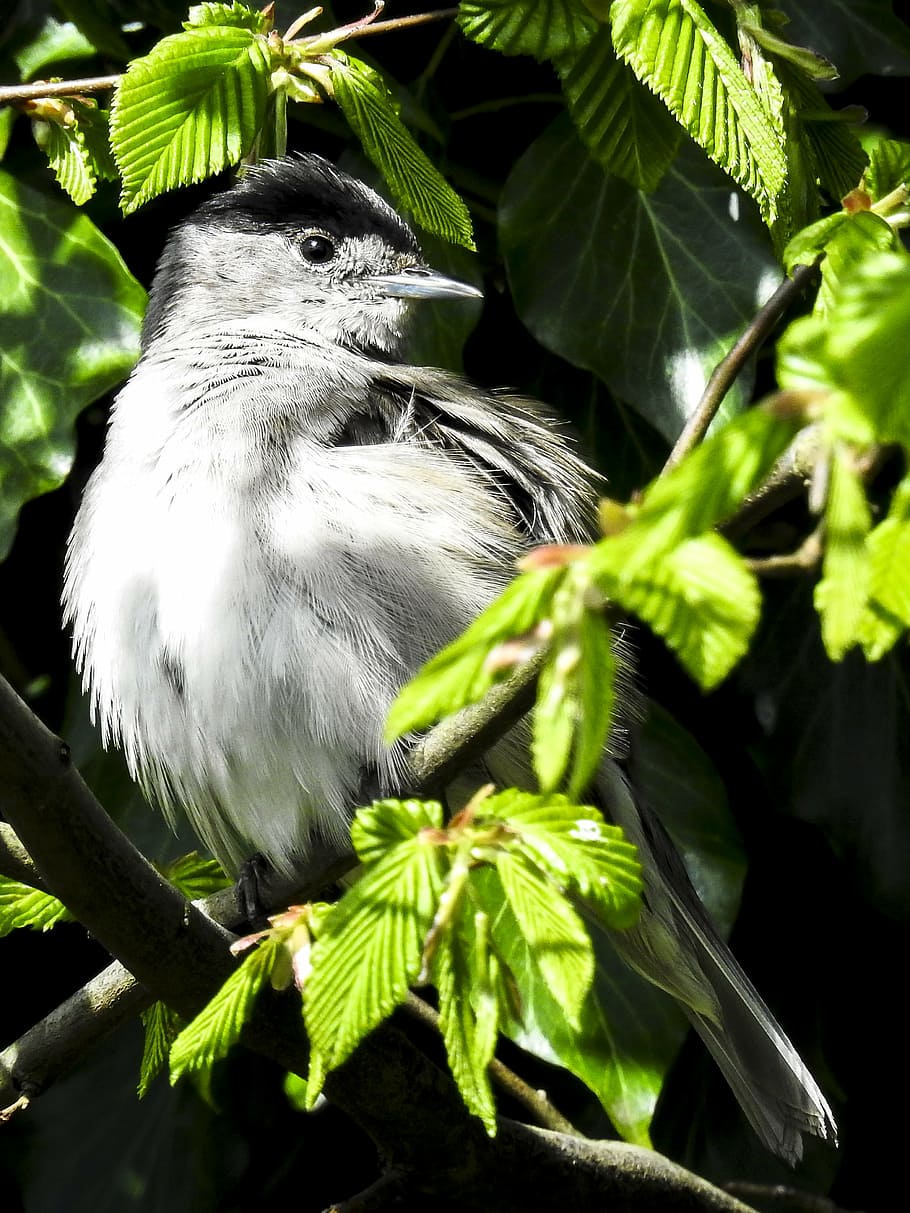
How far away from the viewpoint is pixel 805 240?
183 centimetres

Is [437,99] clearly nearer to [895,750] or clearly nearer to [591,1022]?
[895,750]

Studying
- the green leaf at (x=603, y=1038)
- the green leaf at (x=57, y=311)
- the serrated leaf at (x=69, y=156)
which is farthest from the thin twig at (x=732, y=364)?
the green leaf at (x=57, y=311)

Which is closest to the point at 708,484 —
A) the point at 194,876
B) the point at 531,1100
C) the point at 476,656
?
the point at 476,656

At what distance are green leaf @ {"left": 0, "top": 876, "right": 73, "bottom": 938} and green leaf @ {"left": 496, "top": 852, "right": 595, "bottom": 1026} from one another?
3.78 ft

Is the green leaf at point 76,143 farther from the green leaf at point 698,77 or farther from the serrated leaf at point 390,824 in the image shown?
the serrated leaf at point 390,824

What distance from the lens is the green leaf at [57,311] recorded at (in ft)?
9.85

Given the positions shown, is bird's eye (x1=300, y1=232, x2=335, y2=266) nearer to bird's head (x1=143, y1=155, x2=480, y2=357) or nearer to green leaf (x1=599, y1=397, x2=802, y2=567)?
bird's head (x1=143, y1=155, x2=480, y2=357)

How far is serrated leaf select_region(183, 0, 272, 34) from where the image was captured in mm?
2238

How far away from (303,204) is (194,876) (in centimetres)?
186

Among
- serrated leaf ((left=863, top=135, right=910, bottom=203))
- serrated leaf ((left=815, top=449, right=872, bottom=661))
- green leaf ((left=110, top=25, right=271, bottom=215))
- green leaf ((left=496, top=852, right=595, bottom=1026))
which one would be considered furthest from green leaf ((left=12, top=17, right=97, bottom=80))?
serrated leaf ((left=815, top=449, right=872, bottom=661))

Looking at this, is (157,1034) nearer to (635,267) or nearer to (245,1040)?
(245,1040)

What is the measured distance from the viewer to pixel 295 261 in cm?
376

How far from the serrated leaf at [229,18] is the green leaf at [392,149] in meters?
0.12

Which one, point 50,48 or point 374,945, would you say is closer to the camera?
point 374,945
